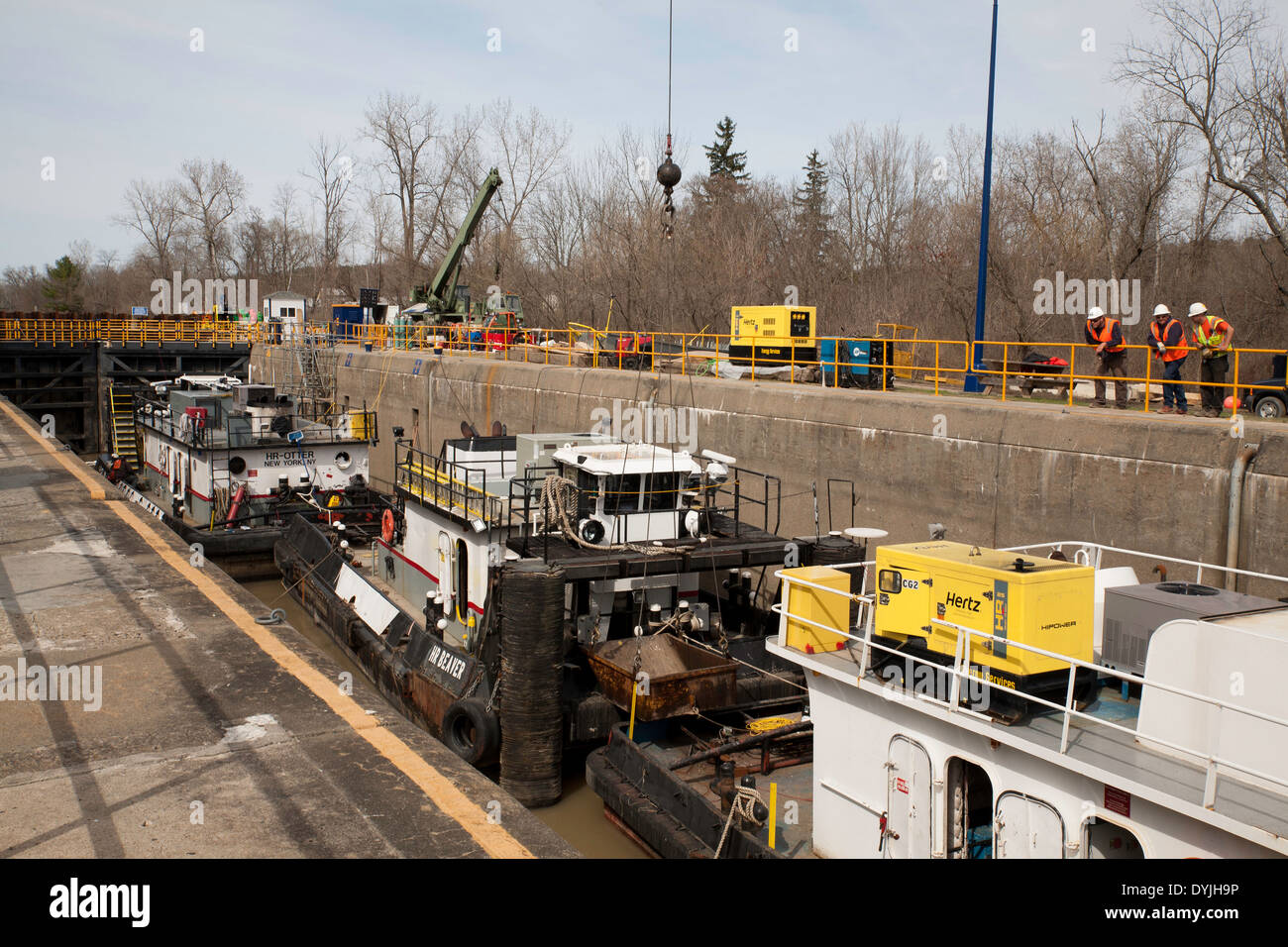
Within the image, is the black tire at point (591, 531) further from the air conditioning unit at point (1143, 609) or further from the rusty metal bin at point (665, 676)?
the air conditioning unit at point (1143, 609)

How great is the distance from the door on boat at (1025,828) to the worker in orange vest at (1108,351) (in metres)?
10.4

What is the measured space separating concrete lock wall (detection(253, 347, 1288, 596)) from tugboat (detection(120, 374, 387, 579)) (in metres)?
6.19

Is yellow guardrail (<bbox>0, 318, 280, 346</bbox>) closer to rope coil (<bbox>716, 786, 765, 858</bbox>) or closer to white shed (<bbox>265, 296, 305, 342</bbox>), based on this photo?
white shed (<bbox>265, 296, 305, 342</bbox>)

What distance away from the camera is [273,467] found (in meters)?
24.0

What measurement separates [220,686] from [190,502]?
1862 centimetres

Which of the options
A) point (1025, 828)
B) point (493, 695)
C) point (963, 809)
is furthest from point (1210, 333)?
point (493, 695)

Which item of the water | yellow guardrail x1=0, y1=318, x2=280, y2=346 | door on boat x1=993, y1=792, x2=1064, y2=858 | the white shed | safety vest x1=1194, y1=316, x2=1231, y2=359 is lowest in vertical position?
the water

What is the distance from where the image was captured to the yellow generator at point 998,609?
711 centimetres

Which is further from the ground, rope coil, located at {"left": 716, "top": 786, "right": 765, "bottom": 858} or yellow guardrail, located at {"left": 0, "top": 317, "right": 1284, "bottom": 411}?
yellow guardrail, located at {"left": 0, "top": 317, "right": 1284, "bottom": 411}

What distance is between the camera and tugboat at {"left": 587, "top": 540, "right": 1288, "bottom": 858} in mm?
6164

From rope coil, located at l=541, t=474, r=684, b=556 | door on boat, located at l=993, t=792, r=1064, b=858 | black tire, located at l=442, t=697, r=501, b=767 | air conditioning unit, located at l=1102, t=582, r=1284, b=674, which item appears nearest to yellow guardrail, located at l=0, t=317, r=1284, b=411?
rope coil, located at l=541, t=474, r=684, b=556

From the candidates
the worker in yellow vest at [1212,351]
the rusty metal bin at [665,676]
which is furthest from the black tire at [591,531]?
the worker in yellow vest at [1212,351]

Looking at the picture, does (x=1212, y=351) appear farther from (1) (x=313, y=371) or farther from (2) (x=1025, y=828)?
(1) (x=313, y=371)

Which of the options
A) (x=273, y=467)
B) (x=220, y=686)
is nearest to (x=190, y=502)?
(x=273, y=467)
